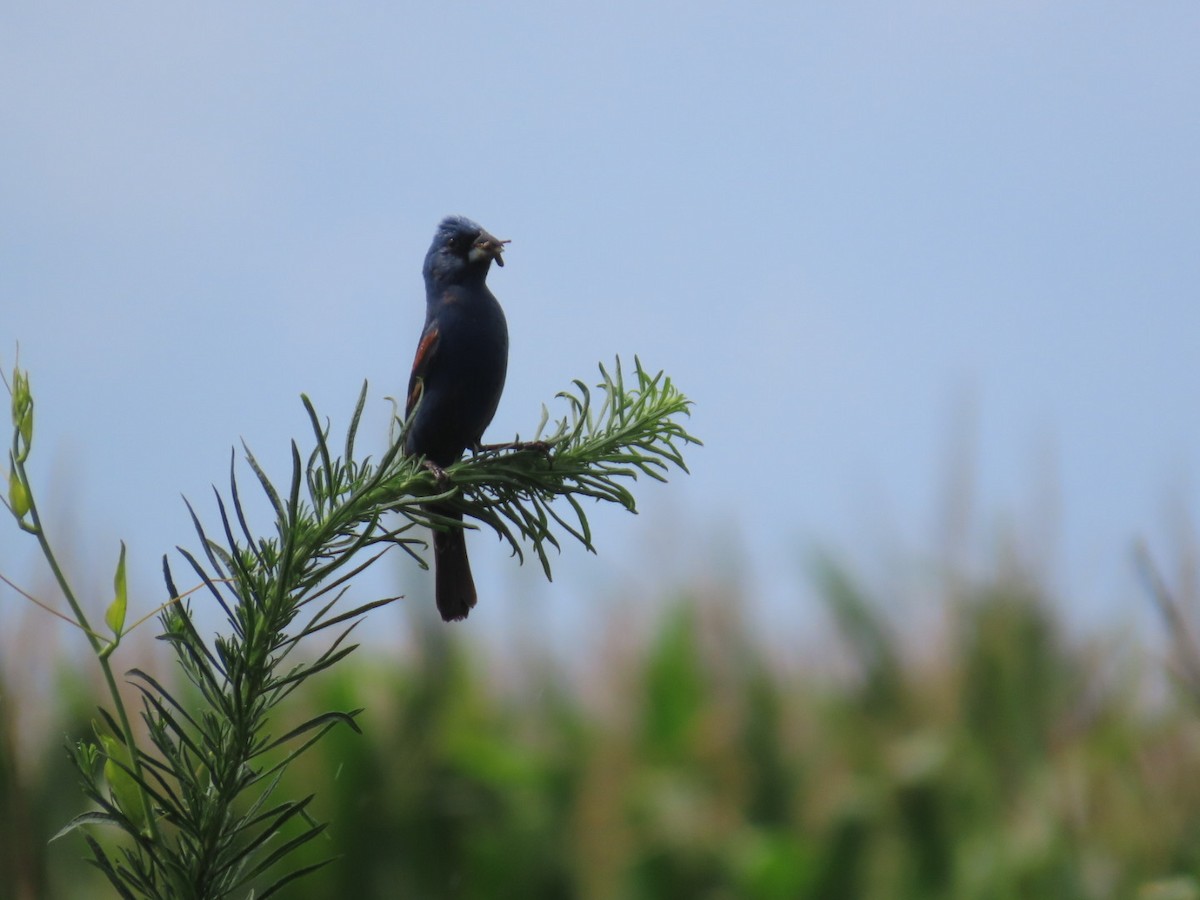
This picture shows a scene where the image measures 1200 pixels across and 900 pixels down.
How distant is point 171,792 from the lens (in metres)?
0.57

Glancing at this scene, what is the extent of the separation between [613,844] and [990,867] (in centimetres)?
83

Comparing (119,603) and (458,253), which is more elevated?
(458,253)

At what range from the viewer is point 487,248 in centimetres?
143

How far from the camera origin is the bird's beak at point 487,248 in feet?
4.67

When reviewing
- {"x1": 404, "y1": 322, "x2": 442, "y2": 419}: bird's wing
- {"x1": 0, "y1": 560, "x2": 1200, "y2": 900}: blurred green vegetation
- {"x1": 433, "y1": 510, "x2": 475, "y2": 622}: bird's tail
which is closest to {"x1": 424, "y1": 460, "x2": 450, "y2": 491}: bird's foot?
{"x1": 433, "y1": 510, "x2": 475, "y2": 622}: bird's tail

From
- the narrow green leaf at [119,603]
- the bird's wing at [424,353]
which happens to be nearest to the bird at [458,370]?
the bird's wing at [424,353]

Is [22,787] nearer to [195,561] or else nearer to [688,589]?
[688,589]

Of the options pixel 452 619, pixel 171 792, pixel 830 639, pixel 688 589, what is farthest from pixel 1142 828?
pixel 171 792

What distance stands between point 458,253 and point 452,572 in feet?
1.46

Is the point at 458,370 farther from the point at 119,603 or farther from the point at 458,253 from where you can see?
the point at 119,603

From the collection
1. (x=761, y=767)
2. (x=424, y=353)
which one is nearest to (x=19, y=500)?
(x=424, y=353)

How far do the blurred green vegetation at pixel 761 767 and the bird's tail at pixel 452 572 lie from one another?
134cm

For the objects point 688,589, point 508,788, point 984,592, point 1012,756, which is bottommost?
point 1012,756

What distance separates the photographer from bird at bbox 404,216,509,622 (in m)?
1.31
